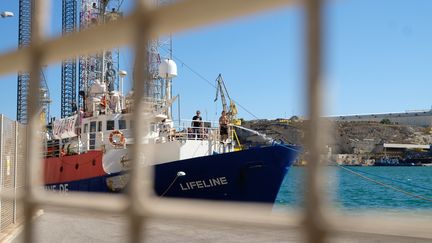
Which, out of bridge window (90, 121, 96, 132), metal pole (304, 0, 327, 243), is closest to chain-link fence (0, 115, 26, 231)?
metal pole (304, 0, 327, 243)

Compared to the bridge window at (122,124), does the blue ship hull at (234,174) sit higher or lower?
lower

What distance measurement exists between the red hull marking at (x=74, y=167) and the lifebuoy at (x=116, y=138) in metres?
0.65

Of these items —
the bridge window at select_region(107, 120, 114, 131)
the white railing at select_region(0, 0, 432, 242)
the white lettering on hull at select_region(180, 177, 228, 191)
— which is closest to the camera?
the white railing at select_region(0, 0, 432, 242)

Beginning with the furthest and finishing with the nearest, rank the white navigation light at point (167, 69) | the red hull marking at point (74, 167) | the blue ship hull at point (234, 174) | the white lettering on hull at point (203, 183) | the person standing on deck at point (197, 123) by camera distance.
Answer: the white navigation light at point (167, 69) → the person standing on deck at point (197, 123) → the red hull marking at point (74, 167) → the white lettering on hull at point (203, 183) → the blue ship hull at point (234, 174)

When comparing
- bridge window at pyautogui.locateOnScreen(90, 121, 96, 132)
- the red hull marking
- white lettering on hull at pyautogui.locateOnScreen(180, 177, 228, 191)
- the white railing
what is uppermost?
bridge window at pyautogui.locateOnScreen(90, 121, 96, 132)

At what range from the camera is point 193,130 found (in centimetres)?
1733

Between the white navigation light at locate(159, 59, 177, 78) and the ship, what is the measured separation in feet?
0.05

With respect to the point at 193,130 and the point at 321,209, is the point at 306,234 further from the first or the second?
the point at 193,130

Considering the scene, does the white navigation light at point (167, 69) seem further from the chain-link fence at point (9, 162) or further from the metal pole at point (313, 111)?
the metal pole at point (313, 111)

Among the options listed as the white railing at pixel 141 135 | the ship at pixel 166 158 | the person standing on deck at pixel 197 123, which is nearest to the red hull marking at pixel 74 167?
the ship at pixel 166 158

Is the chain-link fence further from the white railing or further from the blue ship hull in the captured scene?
the blue ship hull

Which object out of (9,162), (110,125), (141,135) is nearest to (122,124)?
(110,125)

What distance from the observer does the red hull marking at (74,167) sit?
16.6 metres

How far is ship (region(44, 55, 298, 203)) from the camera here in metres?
15.1
